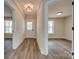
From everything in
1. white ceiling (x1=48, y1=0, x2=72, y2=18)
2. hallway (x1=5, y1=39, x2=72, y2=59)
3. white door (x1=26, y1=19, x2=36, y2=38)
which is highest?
white ceiling (x1=48, y1=0, x2=72, y2=18)

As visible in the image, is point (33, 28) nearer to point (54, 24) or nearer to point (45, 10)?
point (54, 24)

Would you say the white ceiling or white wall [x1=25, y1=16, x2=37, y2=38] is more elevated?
the white ceiling

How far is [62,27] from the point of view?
10.9m

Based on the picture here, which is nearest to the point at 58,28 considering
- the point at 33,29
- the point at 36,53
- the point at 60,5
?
the point at 33,29

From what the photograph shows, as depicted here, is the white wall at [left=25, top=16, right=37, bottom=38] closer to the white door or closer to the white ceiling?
the white door

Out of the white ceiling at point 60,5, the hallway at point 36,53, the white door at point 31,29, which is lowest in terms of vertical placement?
the hallway at point 36,53

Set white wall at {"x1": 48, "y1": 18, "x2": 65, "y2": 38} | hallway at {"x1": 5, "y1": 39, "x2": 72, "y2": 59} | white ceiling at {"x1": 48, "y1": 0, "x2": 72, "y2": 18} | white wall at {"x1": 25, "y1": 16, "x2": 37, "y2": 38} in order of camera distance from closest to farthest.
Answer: hallway at {"x1": 5, "y1": 39, "x2": 72, "y2": 59}, white ceiling at {"x1": 48, "y1": 0, "x2": 72, "y2": 18}, white wall at {"x1": 48, "y1": 18, "x2": 65, "y2": 38}, white wall at {"x1": 25, "y1": 16, "x2": 37, "y2": 38}

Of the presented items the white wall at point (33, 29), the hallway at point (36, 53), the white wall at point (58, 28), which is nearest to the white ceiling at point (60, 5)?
the hallway at point (36, 53)

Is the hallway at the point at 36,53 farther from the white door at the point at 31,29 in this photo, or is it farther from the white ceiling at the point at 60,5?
the white door at the point at 31,29

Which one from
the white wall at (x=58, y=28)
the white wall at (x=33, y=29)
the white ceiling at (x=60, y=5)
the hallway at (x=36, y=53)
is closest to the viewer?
the hallway at (x=36, y=53)

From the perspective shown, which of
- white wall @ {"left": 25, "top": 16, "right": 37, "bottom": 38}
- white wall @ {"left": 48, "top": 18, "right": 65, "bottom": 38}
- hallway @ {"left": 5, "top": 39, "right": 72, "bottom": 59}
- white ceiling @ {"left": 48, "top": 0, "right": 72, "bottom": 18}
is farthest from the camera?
white wall @ {"left": 25, "top": 16, "right": 37, "bottom": 38}

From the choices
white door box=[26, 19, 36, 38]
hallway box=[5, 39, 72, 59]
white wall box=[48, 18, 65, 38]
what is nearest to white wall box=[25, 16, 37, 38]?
white door box=[26, 19, 36, 38]

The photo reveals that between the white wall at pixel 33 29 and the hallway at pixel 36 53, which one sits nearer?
the hallway at pixel 36 53
